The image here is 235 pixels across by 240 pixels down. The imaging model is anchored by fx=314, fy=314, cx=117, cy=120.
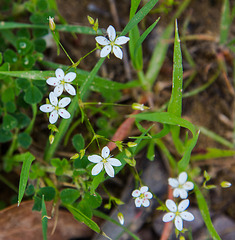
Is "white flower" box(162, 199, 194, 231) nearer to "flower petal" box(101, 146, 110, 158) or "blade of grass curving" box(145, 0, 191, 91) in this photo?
"flower petal" box(101, 146, 110, 158)

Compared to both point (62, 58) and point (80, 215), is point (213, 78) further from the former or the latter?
point (80, 215)

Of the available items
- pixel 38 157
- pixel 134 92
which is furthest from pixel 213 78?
pixel 38 157

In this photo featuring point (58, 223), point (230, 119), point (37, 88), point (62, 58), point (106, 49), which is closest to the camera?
point (106, 49)

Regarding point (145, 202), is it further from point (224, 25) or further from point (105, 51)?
point (224, 25)

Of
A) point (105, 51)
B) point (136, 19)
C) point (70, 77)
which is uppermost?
point (136, 19)

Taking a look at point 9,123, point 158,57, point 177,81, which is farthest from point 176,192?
point 158,57

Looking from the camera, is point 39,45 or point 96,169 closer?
point 96,169
